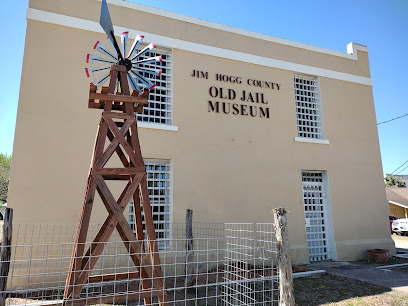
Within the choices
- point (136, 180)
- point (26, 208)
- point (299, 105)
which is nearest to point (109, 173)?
point (136, 180)

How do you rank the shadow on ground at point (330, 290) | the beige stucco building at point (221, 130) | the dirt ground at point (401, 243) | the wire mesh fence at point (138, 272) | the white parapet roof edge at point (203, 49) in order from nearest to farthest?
the wire mesh fence at point (138, 272), the shadow on ground at point (330, 290), the beige stucco building at point (221, 130), the white parapet roof edge at point (203, 49), the dirt ground at point (401, 243)

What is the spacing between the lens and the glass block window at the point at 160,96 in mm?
8422

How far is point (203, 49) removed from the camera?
9086 mm

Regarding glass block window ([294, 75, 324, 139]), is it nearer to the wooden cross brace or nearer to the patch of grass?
the patch of grass

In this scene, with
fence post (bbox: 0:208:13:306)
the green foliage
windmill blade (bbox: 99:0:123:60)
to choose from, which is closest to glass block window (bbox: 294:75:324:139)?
windmill blade (bbox: 99:0:123:60)

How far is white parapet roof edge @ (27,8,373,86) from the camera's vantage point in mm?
7539

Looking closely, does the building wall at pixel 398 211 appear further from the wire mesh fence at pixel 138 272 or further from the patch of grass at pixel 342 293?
the patch of grass at pixel 342 293

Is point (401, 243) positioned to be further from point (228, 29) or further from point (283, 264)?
point (283, 264)

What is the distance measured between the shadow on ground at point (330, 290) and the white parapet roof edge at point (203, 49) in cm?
641

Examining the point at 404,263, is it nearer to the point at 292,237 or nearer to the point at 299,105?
the point at 292,237

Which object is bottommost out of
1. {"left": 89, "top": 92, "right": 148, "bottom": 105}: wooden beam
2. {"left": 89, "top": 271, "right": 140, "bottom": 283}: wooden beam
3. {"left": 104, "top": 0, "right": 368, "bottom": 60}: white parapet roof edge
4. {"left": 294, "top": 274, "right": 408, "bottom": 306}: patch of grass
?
{"left": 294, "top": 274, "right": 408, "bottom": 306}: patch of grass

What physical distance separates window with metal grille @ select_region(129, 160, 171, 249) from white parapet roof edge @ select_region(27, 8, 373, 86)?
135 inches

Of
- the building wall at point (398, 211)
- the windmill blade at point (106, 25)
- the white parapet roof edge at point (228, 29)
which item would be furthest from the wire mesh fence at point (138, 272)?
the building wall at point (398, 211)

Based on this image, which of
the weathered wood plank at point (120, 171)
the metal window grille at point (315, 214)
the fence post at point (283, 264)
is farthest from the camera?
the metal window grille at point (315, 214)
